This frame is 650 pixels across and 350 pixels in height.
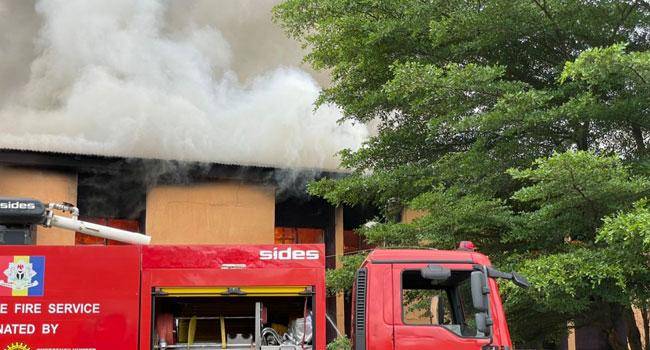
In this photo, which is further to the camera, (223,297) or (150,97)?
(150,97)

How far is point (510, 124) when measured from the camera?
28.0 ft

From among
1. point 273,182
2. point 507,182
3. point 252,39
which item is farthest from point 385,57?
point 252,39

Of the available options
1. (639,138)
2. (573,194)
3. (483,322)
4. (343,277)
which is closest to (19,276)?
(483,322)

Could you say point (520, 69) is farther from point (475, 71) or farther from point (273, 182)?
point (273, 182)

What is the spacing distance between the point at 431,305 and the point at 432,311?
11 cm

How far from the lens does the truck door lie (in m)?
5.37

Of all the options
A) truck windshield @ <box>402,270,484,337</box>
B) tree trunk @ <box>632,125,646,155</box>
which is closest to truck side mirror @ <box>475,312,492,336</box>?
truck windshield @ <box>402,270,484,337</box>

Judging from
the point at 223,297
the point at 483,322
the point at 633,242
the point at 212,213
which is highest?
the point at 212,213

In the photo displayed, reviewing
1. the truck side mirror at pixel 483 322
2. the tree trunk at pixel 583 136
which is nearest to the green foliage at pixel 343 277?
→ the tree trunk at pixel 583 136

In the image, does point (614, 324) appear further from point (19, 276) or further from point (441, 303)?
point (19, 276)

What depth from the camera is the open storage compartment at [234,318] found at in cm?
562

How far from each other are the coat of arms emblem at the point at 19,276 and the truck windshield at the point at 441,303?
3.05 metres

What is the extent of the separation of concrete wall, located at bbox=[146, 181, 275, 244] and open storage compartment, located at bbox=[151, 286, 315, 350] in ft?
23.0

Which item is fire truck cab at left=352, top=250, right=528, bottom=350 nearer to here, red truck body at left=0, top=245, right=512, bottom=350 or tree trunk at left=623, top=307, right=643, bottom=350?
red truck body at left=0, top=245, right=512, bottom=350
